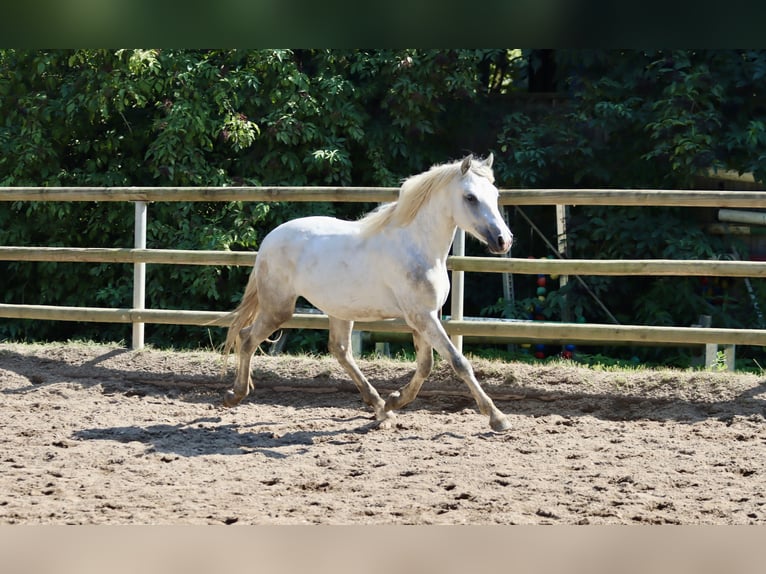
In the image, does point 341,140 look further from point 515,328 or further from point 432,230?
point 432,230

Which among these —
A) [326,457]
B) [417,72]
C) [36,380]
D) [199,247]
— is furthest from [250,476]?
[417,72]

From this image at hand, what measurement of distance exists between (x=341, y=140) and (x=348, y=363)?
440 centimetres

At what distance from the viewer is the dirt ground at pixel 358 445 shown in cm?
351

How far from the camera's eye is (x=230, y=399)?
5.52 metres

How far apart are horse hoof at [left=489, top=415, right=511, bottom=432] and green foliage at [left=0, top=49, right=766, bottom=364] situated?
438cm

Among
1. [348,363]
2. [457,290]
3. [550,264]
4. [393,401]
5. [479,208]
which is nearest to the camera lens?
[479,208]

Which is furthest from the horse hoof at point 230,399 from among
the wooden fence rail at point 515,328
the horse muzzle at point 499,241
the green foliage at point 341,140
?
the green foliage at point 341,140

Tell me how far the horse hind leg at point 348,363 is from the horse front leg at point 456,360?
579 mm

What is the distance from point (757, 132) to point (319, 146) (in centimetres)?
440

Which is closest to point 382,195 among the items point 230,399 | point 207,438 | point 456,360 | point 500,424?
point 456,360

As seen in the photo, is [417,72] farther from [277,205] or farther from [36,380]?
[36,380]

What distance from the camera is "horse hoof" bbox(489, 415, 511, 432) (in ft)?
16.1

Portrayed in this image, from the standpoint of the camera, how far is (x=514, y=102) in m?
9.99

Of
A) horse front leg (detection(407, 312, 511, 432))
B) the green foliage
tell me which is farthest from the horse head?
the green foliage
